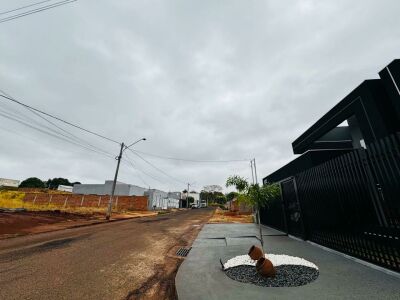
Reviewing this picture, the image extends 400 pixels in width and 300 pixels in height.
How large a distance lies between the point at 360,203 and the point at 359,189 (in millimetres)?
365

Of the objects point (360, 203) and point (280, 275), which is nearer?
point (280, 275)

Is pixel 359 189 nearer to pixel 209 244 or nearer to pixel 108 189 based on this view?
pixel 209 244

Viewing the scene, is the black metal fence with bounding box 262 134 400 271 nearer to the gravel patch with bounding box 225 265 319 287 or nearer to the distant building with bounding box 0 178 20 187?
the gravel patch with bounding box 225 265 319 287

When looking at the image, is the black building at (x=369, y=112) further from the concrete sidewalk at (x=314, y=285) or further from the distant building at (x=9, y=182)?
the distant building at (x=9, y=182)

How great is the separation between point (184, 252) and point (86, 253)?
10.7 feet

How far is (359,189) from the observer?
527 centimetres

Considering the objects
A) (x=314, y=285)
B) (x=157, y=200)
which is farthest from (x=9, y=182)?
(x=314, y=285)

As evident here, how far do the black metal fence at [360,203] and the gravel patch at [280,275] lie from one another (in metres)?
1.67

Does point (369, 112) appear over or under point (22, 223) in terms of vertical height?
over

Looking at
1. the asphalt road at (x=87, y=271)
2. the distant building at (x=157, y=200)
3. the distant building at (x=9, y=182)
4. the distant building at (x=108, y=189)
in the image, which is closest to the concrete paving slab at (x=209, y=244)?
the asphalt road at (x=87, y=271)

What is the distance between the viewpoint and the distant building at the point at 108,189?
50.7 m

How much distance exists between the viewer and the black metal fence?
14.4ft

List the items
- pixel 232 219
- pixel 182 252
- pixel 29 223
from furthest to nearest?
pixel 232 219 < pixel 29 223 < pixel 182 252

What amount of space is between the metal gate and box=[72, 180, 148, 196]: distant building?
45882 millimetres
